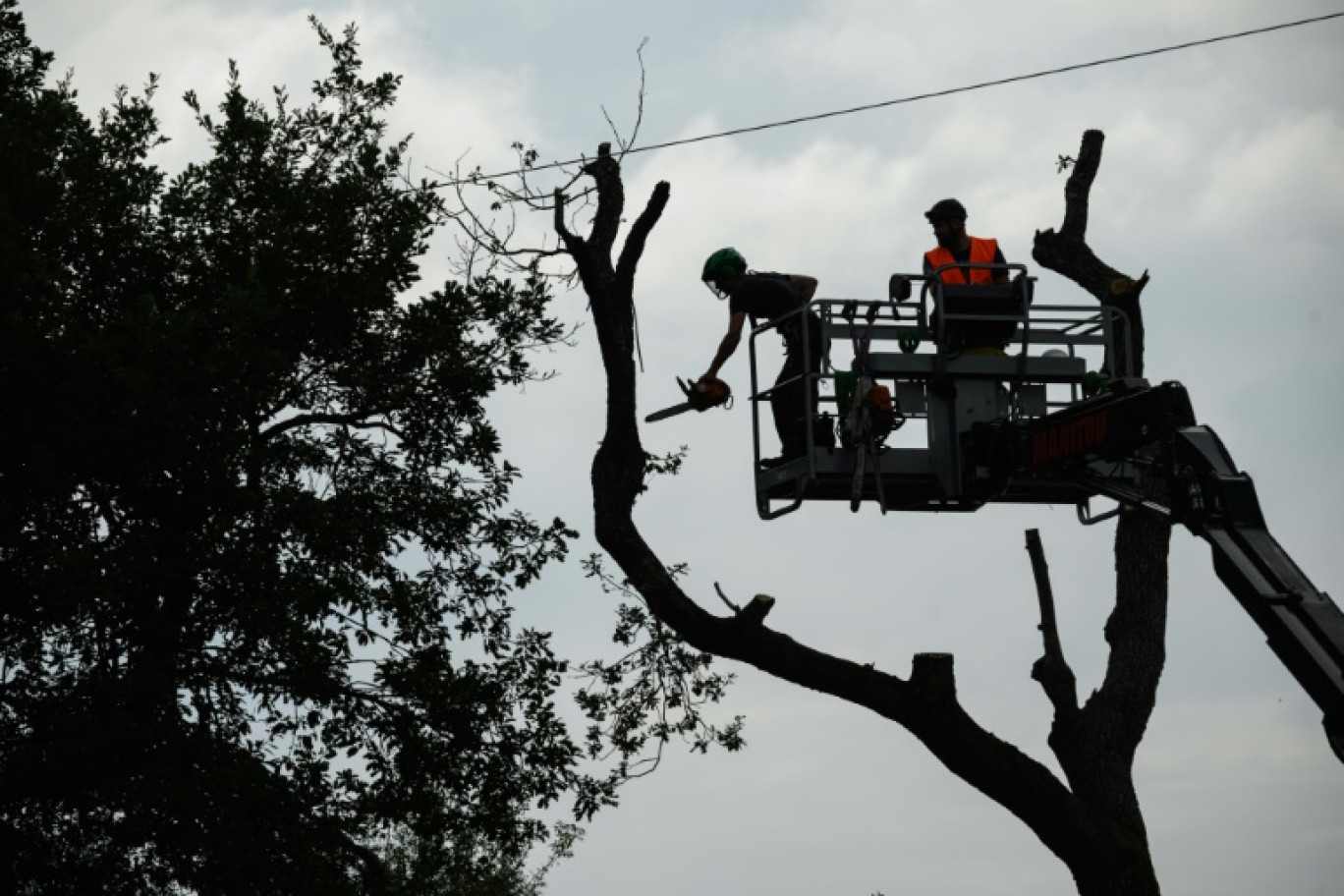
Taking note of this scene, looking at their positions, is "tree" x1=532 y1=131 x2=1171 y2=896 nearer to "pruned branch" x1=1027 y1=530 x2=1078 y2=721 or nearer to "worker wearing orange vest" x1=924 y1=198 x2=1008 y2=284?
"pruned branch" x1=1027 y1=530 x2=1078 y2=721

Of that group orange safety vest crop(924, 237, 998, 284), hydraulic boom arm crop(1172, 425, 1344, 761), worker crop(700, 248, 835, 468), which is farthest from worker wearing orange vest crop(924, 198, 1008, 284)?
hydraulic boom arm crop(1172, 425, 1344, 761)

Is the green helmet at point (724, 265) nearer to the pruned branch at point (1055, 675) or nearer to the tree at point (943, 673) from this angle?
the tree at point (943, 673)

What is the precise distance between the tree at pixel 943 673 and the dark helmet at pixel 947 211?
171cm

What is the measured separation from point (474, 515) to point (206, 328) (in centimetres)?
290

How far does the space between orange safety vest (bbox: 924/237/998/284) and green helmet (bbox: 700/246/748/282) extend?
1294 millimetres

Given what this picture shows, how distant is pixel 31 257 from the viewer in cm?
1374

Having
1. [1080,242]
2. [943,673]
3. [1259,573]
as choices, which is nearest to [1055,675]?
[943,673]

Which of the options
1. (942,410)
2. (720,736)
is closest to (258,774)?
(720,736)

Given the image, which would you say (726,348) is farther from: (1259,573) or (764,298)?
(1259,573)

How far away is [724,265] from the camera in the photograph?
13203 mm

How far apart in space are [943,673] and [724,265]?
3.73 meters

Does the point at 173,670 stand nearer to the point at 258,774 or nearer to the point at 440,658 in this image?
the point at 258,774

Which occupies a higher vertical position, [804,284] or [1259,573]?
[804,284]

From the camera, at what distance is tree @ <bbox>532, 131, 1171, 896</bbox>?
14117mm
